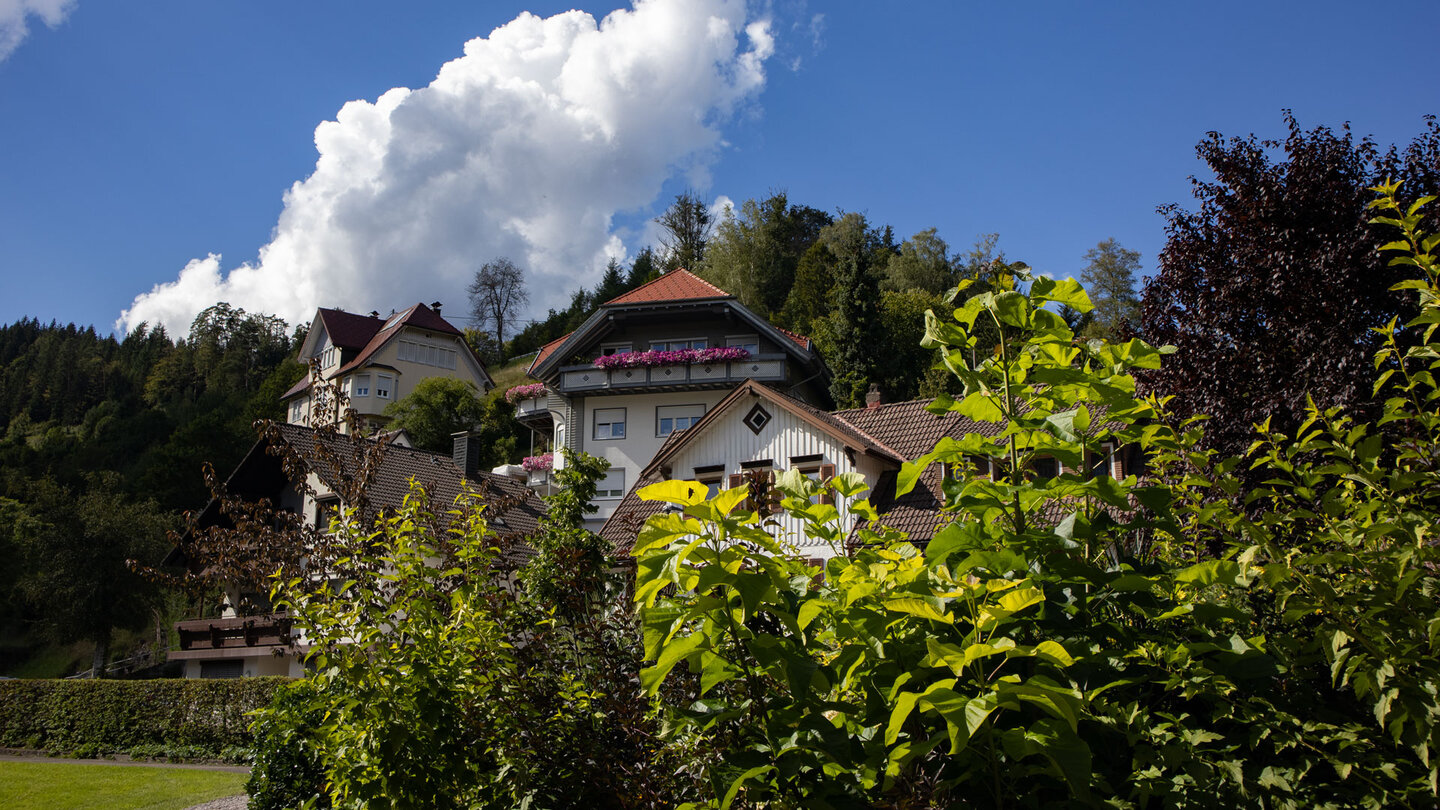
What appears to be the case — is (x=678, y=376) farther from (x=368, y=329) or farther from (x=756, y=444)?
(x=368, y=329)

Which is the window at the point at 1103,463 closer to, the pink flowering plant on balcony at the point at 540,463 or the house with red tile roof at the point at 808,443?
the house with red tile roof at the point at 808,443

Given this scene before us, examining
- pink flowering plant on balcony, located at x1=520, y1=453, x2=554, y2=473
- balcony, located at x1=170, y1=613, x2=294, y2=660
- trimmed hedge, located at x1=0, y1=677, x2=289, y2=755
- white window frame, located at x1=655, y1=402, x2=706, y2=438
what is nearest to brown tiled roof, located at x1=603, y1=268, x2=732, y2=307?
white window frame, located at x1=655, y1=402, x2=706, y2=438

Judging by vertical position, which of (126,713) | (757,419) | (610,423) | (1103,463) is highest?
(610,423)

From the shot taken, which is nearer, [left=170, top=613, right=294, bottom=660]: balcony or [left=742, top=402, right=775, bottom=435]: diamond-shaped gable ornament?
[left=742, top=402, right=775, bottom=435]: diamond-shaped gable ornament

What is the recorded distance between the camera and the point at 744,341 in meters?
39.8

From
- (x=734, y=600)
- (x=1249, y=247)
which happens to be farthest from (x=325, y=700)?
(x=1249, y=247)

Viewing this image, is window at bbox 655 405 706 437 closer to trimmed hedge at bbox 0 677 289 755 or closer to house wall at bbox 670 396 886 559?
house wall at bbox 670 396 886 559

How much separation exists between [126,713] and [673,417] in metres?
21.1

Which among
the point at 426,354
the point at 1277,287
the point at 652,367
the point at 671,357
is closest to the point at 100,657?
the point at 652,367

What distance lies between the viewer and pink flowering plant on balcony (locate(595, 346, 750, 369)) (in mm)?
37812

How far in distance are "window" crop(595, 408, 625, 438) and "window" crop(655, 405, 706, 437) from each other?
1581mm

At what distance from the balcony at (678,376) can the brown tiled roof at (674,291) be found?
9.74ft

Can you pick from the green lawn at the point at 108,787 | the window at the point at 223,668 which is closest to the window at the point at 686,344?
the window at the point at 223,668

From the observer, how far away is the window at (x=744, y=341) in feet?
130
